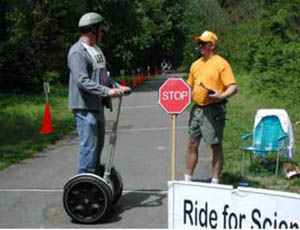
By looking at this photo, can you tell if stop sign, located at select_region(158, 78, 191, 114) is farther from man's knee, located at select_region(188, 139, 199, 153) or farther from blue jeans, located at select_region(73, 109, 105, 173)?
blue jeans, located at select_region(73, 109, 105, 173)

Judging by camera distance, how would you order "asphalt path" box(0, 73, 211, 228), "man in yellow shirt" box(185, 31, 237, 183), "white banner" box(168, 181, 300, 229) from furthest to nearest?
"man in yellow shirt" box(185, 31, 237, 183)
"asphalt path" box(0, 73, 211, 228)
"white banner" box(168, 181, 300, 229)

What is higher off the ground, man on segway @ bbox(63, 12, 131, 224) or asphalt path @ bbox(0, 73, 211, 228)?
man on segway @ bbox(63, 12, 131, 224)

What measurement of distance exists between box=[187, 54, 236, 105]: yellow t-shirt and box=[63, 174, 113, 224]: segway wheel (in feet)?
5.60

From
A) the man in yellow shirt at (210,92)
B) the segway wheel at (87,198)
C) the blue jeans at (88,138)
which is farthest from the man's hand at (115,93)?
the man in yellow shirt at (210,92)

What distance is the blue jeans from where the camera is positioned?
20.1ft

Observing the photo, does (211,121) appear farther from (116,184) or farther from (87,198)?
(87,198)

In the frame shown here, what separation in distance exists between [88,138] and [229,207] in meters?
2.47

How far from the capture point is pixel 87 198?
601 centimetres

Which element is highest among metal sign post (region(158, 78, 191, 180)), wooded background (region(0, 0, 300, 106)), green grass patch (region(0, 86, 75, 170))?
wooded background (region(0, 0, 300, 106))

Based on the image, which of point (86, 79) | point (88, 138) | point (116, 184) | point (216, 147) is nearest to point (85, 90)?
point (86, 79)

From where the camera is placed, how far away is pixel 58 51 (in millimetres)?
32250

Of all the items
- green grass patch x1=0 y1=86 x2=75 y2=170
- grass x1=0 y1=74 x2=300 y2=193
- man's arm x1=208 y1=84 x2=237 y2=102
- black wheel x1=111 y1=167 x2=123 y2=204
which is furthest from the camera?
green grass patch x1=0 y1=86 x2=75 y2=170

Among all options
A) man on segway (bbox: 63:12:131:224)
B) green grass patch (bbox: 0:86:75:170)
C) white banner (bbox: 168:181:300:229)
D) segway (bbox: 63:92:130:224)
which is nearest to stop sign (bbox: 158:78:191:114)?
man on segway (bbox: 63:12:131:224)

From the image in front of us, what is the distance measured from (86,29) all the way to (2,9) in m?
23.2
